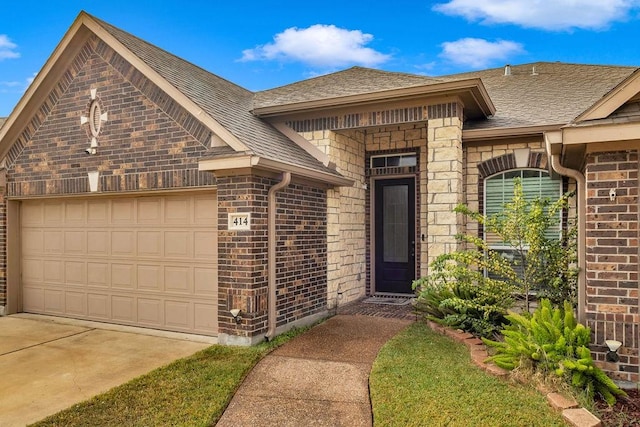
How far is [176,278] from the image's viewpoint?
6.91 m

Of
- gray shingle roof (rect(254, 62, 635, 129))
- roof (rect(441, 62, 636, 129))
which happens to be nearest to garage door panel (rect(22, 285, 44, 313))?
gray shingle roof (rect(254, 62, 635, 129))

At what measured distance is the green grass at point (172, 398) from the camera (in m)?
3.77

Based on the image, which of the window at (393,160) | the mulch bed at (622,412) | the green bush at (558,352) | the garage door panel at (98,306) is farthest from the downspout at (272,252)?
the mulch bed at (622,412)

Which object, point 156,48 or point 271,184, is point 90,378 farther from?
point 156,48

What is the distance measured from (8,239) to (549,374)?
29.8 ft

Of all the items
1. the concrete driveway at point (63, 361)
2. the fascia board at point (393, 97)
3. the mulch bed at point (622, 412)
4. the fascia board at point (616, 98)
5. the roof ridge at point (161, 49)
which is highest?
the roof ridge at point (161, 49)

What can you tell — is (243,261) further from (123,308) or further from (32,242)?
(32,242)

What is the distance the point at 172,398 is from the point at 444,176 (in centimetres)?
497

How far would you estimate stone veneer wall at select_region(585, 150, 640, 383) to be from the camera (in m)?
4.27

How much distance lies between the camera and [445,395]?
161 inches

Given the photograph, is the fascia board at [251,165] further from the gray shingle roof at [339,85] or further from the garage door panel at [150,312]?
the garage door panel at [150,312]

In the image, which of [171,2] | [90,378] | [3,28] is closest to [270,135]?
[90,378]

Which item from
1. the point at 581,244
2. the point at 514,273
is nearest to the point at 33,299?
the point at 514,273

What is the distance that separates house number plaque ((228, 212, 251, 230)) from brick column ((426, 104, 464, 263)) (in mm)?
2975
